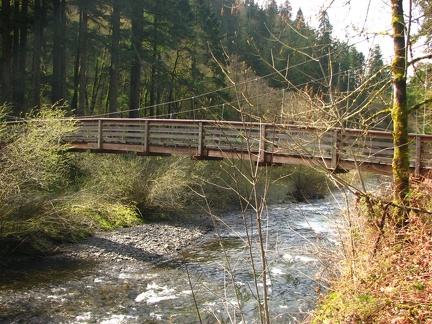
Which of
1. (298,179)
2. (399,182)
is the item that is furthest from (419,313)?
(298,179)

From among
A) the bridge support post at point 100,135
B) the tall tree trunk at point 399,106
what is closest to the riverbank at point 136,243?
the bridge support post at point 100,135

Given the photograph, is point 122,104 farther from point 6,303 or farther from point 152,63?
point 6,303

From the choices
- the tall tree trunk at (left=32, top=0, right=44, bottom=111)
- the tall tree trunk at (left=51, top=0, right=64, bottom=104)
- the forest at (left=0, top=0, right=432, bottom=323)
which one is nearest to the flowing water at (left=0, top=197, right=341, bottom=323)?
the forest at (left=0, top=0, right=432, bottom=323)

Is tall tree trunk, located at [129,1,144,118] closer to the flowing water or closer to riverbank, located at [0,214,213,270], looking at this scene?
riverbank, located at [0,214,213,270]

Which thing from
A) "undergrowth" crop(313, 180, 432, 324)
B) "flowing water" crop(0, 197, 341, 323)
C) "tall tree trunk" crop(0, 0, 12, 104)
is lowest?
"flowing water" crop(0, 197, 341, 323)

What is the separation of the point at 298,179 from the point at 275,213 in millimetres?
4602

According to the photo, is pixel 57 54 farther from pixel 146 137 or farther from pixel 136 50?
pixel 146 137

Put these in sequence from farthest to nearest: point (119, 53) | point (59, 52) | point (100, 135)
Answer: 1. point (59, 52)
2. point (119, 53)
3. point (100, 135)

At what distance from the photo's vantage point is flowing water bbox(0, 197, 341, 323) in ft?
21.0

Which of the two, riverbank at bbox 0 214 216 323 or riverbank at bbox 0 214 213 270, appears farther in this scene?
riverbank at bbox 0 214 213 270

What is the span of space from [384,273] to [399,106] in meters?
2.37

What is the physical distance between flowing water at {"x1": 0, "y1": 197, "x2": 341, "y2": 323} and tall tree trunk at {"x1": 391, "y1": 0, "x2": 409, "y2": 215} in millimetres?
1011

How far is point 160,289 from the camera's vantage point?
7.72 metres

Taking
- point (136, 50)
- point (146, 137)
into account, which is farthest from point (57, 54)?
point (146, 137)
